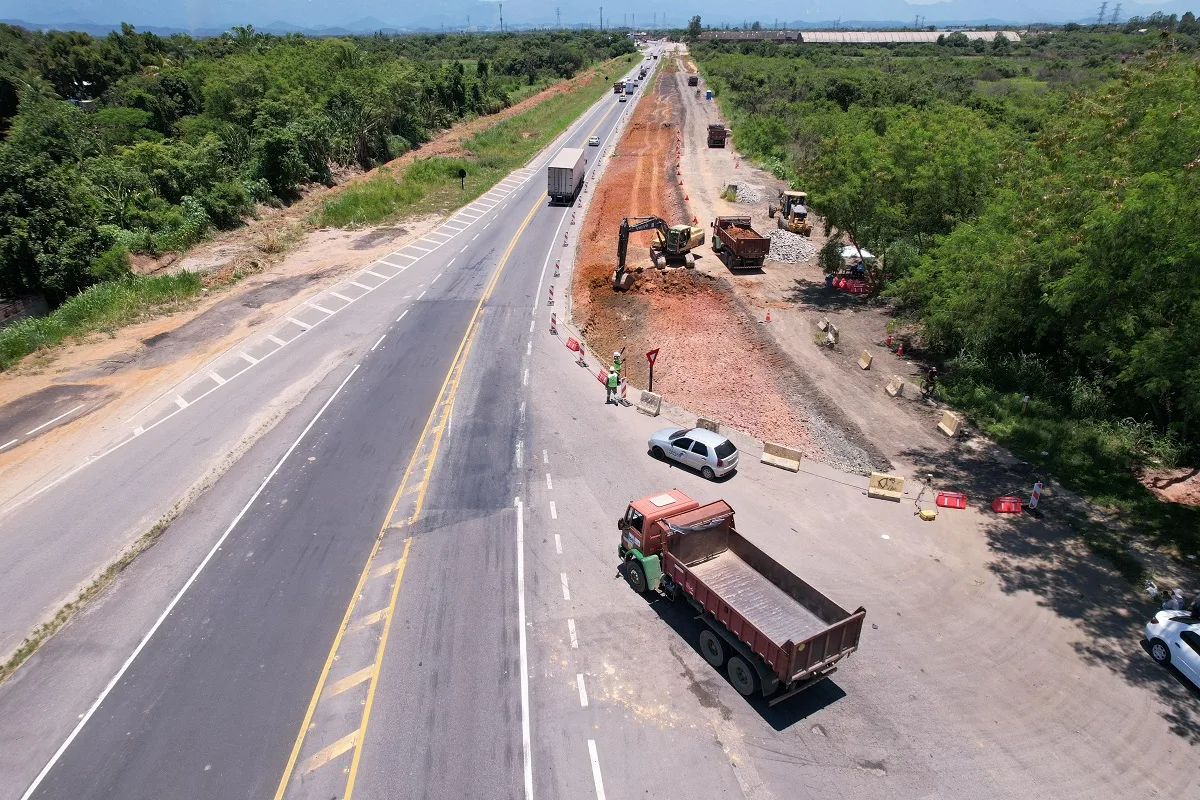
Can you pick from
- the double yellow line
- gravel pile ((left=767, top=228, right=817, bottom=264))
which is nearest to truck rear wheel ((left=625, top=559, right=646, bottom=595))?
the double yellow line

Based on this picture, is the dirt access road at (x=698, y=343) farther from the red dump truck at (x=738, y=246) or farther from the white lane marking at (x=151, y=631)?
the white lane marking at (x=151, y=631)

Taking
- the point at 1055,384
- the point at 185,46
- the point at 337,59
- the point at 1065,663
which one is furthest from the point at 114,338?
the point at 185,46

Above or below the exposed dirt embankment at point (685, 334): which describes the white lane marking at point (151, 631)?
below

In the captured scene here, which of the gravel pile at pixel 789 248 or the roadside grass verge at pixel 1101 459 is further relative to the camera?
the gravel pile at pixel 789 248

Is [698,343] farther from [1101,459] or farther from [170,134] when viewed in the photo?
[170,134]

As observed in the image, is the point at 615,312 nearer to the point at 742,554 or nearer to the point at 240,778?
the point at 742,554

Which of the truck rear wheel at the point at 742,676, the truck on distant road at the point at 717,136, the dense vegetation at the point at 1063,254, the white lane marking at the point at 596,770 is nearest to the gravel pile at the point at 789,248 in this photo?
the dense vegetation at the point at 1063,254
